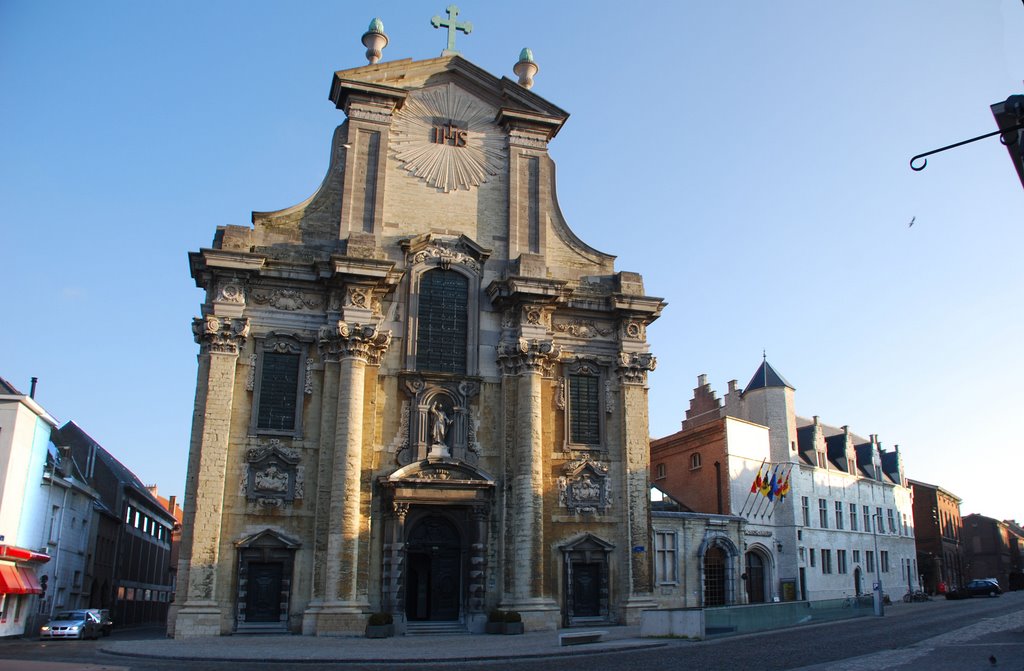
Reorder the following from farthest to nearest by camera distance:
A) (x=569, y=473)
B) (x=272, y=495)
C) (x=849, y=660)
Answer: (x=569, y=473) → (x=272, y=495) → (x=849, y=660)

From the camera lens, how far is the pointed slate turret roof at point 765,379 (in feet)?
154

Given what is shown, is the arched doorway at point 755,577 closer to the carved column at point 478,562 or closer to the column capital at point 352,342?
the carved column at point 478,562

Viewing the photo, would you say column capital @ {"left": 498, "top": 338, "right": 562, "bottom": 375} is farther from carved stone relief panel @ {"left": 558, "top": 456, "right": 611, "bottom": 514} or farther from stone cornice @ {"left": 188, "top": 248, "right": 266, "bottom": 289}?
stone cornice @ {"left": 188, "top": 248, "right": 266, "bottom": 289}

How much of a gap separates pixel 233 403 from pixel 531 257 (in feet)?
35.6

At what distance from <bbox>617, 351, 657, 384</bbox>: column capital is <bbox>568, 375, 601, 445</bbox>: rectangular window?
92 centimetres

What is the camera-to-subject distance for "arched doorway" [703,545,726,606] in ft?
118

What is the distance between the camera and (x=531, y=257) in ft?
99.5

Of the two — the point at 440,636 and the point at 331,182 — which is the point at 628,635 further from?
the point at 331,182

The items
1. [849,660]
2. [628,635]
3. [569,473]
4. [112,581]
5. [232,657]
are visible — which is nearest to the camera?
[849,660]

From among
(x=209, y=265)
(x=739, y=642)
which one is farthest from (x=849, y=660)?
(x=209, y=265)

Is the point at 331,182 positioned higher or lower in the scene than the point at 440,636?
higher

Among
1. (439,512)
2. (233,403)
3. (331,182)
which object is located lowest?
(439,512)

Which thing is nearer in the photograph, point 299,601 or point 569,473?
point 299,601

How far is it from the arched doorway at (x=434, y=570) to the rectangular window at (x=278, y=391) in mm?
5239
